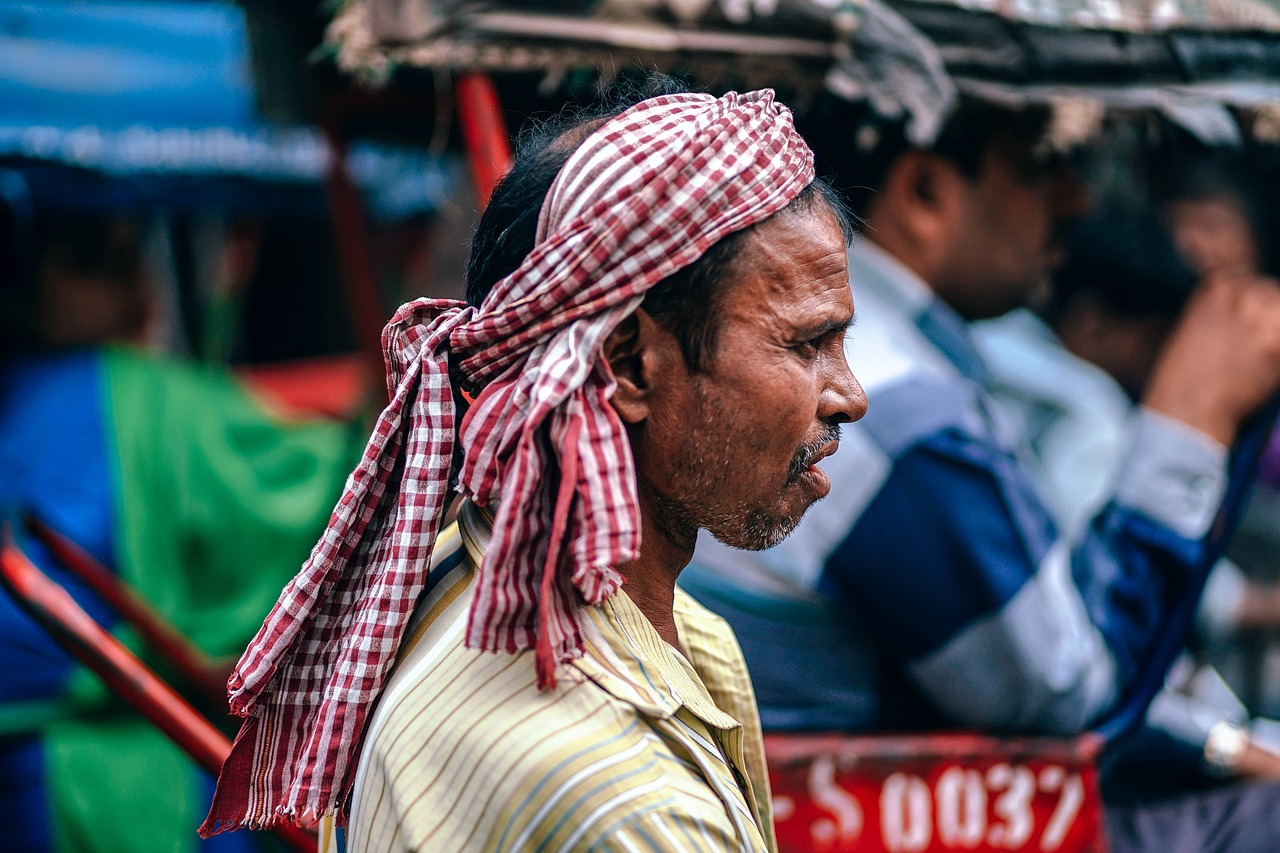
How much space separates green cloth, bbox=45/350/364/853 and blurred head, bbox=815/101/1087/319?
1.89m

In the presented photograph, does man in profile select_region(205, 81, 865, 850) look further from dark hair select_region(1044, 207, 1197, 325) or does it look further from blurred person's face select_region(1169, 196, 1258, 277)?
dark hair select_region(1044, 207, 1197, 325)

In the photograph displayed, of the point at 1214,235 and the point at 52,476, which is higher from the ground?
the point at 1214,235

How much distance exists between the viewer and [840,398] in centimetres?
138

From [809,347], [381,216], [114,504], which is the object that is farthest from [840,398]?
[381,216]

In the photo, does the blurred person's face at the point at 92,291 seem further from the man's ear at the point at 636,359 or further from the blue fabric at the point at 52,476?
the man's ear at the point at 636,359

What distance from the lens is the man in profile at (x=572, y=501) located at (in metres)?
1.11

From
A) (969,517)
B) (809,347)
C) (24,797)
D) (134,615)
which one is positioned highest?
(809,347)

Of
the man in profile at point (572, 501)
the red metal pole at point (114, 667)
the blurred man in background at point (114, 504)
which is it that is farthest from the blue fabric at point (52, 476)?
the man in profile at point (572, 501)

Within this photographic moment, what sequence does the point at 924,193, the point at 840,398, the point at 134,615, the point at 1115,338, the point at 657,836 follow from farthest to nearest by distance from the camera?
the point at 1115,338 < the point at 134,615 < the point at 924,193 < the point at 840,398 < the point at 657,836

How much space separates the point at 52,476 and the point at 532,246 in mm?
2615

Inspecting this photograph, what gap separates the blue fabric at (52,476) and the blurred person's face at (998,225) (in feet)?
7.81

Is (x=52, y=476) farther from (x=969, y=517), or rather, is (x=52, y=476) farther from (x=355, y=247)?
(x=969, y=517)

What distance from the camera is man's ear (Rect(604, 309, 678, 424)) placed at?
127 cm

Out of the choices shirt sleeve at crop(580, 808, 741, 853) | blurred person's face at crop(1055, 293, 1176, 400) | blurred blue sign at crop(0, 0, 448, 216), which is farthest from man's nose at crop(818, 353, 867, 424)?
blurred blue sign at crop(0, 0, 448, 216)
